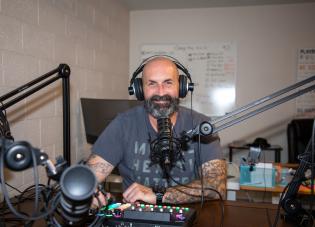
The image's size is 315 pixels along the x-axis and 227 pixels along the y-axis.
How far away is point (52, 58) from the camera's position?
6.84ft

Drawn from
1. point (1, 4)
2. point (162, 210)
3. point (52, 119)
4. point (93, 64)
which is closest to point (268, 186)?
point (162, 210)

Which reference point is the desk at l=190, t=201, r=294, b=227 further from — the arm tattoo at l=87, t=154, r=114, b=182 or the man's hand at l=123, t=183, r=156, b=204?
the arm tattoo at l=87, t=154, r=114, b=182

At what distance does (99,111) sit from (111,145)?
86 centimetres

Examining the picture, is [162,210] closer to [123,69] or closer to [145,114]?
[145,114]

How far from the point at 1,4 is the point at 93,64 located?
1167mm

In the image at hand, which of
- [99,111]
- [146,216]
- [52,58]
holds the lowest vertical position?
[146,216]

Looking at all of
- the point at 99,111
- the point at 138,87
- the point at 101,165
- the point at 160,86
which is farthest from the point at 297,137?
the point at 101,165

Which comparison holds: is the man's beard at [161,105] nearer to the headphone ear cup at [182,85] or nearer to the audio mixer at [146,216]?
the headphone ear cup at [182,85]

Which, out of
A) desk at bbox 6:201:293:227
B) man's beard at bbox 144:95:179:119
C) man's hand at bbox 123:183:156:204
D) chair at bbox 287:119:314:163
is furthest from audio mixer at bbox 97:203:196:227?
chair at bbox 287:119:314:163

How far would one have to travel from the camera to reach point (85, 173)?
0.55 meters

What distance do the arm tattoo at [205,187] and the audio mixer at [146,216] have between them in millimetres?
316

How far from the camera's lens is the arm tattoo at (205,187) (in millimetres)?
1279

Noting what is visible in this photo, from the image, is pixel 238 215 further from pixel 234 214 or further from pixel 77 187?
pixel 77 187

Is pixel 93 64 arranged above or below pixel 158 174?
above
